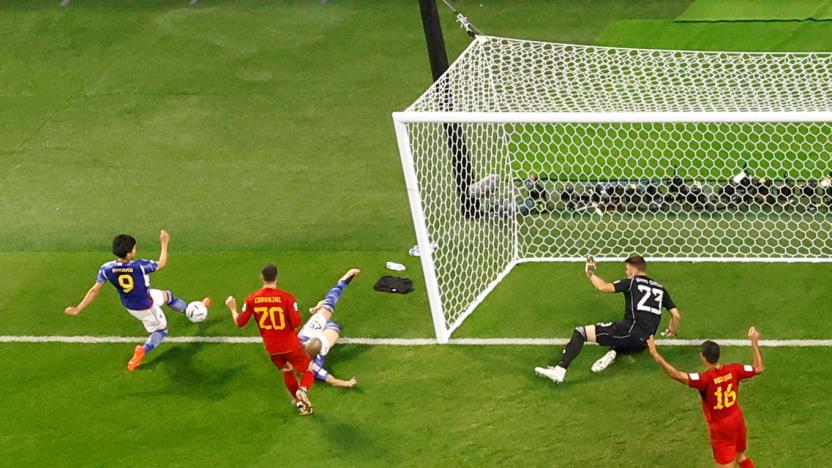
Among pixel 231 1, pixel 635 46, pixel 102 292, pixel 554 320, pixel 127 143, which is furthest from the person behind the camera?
pixel 231 1

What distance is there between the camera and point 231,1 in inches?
784

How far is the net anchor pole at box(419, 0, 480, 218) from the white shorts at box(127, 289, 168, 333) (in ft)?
12.0

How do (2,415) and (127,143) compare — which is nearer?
(2,415)

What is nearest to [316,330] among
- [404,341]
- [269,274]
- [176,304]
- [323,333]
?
[323,333]

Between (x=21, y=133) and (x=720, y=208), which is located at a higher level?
(x=21, y=133)

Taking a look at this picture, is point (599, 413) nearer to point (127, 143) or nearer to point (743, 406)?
point (743, 406)

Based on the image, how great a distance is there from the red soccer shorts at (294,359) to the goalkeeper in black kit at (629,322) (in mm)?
2295

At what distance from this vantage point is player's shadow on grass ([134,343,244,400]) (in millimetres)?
10797

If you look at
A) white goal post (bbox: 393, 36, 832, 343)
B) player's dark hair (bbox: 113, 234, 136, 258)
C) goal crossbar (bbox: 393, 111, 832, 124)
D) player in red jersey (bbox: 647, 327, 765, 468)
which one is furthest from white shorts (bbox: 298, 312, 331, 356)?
player in red jersey (bbox: 647, 327, 765, 468)

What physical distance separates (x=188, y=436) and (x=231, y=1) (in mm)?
11590

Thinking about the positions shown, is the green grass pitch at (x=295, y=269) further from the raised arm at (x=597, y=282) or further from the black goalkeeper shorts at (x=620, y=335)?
the raised arm at (x=597, y=282)

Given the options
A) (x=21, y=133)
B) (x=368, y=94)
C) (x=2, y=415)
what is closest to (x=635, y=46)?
(x=368, y=94)

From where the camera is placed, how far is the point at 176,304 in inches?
450

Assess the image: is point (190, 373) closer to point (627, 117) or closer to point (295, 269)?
point (295, 269)
